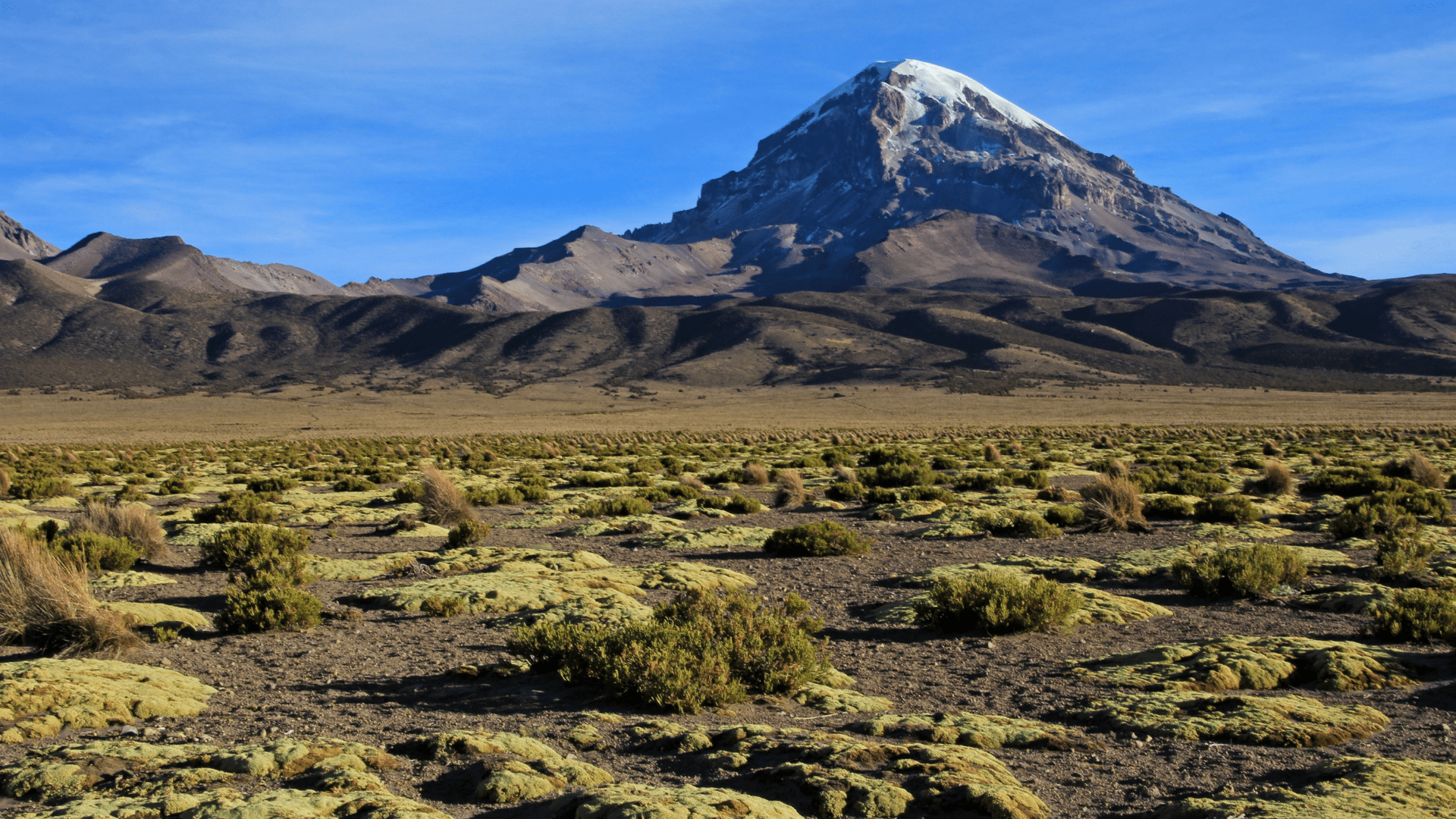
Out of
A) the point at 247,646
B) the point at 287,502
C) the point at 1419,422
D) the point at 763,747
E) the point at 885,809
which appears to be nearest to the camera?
the point at 885,809

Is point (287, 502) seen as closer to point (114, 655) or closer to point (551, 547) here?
point (551, 547)

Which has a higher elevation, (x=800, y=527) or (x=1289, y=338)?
(x=1289, y=338)

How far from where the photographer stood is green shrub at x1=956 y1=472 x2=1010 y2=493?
22.5 m

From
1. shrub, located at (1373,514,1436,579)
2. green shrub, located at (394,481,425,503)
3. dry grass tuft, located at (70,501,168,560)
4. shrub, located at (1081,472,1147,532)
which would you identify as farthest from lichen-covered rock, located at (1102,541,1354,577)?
green shrub, located at (394,481,425,503)

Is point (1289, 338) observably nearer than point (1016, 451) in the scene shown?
No

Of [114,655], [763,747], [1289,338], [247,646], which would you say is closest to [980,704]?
[763,747]

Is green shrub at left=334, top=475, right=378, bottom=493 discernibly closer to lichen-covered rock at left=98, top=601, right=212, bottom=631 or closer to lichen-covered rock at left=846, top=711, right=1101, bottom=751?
lichen-covered rock at left=98, top=601, right=212, bottom=631

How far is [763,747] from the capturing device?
5.45 meters

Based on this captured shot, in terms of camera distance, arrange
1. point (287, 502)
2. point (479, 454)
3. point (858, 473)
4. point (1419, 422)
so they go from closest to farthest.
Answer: point (287, 502) < point (858, 473) < point (479, 454) < point (1419, 422)

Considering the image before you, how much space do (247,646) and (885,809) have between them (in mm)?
6481

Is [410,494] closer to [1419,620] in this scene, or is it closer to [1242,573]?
[1242,573]

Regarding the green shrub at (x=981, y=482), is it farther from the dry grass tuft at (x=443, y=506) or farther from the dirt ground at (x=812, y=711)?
the dry grass tuft at (x=443, y=506)

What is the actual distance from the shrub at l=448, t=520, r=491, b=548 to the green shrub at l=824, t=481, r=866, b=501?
9330mm

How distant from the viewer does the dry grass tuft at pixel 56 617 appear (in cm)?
791
